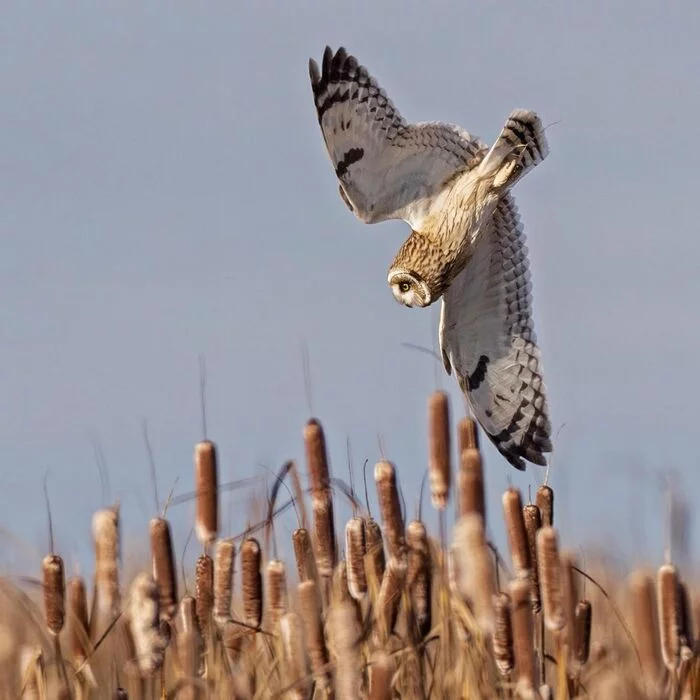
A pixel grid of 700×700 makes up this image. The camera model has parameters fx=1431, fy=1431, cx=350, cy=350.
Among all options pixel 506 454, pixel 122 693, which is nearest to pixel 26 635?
pixel 122 693

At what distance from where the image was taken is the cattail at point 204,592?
3.44 m

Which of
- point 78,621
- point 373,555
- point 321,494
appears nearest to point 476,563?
point 321,494

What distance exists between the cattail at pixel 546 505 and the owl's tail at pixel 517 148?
2.85 meters

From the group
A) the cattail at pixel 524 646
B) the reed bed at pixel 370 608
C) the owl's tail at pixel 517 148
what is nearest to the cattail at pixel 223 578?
the reed bed at pixel 370 608

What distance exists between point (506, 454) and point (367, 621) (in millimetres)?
3575

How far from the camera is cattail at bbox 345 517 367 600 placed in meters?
3.21

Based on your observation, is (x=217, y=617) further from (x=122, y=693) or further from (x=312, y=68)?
(x=312, y=68)

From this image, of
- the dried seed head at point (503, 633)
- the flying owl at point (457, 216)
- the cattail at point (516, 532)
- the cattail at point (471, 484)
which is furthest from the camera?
the flying owl at point (457, 216)

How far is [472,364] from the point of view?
7090 mm

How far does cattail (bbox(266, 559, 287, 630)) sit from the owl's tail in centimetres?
314

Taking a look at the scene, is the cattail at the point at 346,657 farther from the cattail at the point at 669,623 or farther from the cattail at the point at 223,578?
the cattail at the point at 669,623

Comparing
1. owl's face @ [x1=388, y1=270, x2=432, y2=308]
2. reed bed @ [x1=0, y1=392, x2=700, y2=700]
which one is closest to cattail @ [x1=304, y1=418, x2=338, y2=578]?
reed bed @ [x1=0, y1=392, x2=700, y2=700]

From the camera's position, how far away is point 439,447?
10.9ft

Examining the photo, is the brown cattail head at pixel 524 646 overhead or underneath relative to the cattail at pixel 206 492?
underneath
